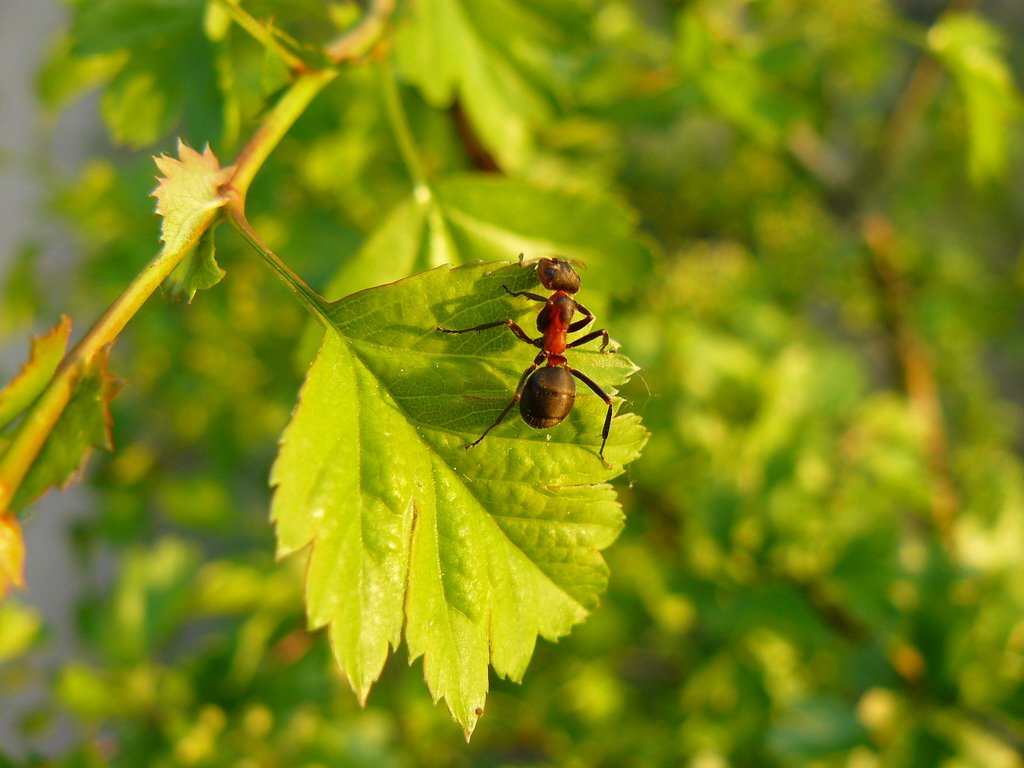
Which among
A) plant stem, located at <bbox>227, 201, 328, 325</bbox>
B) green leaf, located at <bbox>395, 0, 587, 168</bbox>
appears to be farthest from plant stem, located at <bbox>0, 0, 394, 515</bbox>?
green leaf, located at <bbox>395, 0, 587, 168</bbox>

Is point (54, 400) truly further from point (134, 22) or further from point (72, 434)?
point (134, 22)

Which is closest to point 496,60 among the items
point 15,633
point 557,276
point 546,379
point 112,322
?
point 557,276

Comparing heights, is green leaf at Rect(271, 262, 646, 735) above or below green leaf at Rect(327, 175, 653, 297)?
below

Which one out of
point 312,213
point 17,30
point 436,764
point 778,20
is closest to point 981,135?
point 778,20

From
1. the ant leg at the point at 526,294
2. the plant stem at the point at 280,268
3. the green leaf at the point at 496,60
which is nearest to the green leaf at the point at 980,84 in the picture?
the green leaf at the point at 496,60

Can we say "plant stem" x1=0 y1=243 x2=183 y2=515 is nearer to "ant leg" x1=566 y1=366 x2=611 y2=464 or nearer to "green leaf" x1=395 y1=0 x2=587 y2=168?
"ant leg" x1=566 y1=366 x2=611 y2=464

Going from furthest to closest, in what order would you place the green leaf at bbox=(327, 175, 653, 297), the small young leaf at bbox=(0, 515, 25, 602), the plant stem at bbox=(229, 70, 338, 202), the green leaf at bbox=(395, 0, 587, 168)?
1. the green leaf at bbox=(395, 0, 587, 168)
2. the green leaf at bbox=(327, 175, 653, 297)
3. the plant stem at bbox=(229, 70, 338, 202)
4. the small young leaf at bbox=(0, 515, 25, 602)
